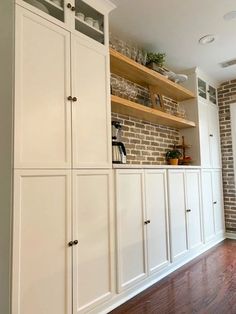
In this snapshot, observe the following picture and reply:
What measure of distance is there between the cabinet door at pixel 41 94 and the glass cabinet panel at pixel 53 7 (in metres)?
0.13

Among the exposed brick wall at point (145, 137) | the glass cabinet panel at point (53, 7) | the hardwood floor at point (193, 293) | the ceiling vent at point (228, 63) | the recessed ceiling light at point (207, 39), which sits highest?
the ceiling vent at point (228, 63)

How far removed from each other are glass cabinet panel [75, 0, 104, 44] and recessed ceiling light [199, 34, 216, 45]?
4.60ft

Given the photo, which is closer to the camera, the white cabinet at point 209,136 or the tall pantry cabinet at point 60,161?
the tall pantry cabinet at point 60,161

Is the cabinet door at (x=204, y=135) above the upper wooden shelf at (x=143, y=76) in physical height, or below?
below

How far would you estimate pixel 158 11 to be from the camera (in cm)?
257

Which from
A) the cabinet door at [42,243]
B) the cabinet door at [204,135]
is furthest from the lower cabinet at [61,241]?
the cabinet door at [204,135]

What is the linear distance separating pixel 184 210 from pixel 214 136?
5.87ft

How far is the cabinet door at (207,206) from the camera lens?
3.91 m

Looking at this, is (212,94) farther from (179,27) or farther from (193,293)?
(193,293)

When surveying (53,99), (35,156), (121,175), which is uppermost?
(53,99)

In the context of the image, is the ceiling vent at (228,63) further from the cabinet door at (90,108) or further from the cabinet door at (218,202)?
the cabinet door at (90,108)

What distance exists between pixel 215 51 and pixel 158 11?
1313 millimetres

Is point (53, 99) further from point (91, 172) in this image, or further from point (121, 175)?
point (121, 175)

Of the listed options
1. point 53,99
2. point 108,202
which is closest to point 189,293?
point 108,202
